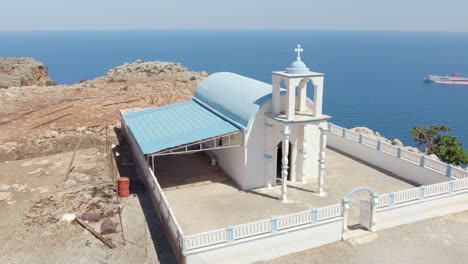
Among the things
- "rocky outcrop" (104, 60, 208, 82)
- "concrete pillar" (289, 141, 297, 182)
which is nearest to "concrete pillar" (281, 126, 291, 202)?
"concrete pillar" (289, 141, 297, 182)

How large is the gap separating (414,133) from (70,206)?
88.0 feet

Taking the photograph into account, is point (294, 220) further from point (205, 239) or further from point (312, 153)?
point (312, 153)

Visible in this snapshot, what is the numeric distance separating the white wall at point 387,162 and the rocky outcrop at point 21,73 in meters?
40.3

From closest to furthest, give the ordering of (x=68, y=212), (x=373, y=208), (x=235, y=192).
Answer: (x=373, y=208), (x=68, y=212), (x=235, y=192)

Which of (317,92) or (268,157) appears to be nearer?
(317,92)

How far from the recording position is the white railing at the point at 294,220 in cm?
1426

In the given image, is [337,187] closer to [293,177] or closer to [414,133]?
[293,177]

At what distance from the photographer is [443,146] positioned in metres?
28.6

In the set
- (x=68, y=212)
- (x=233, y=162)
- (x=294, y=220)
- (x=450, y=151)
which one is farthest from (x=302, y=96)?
(x=450, y=151)

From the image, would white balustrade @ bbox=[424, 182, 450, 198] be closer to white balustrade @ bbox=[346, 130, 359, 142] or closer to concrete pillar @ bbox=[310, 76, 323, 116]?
concrete pillar @ bbox=[310, 76, 323, 116]

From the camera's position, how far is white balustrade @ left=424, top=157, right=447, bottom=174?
18.9 metres

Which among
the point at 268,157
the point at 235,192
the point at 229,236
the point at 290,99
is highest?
the point at 290,99

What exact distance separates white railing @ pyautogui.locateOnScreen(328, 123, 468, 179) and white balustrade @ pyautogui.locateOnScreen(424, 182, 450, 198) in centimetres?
195

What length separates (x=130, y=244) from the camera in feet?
50.7
